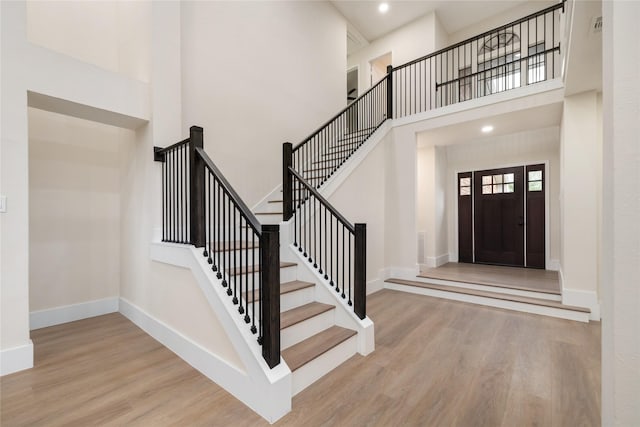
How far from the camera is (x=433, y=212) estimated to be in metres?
6.04

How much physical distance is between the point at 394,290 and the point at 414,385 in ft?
9.00

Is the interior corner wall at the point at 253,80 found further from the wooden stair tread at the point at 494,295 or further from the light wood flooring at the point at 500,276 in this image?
the light wood flooring at the point at 500,276

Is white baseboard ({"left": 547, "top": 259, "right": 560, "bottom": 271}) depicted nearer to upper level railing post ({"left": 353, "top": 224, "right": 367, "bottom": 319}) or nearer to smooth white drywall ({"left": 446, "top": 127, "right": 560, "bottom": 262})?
smooth white drywall ({"left": 446, "top": 127, "right": 560, "bottom": 262})

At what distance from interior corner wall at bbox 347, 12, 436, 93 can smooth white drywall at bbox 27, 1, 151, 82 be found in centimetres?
544

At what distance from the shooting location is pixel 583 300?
3469 millimetres

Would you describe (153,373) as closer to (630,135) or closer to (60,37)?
(630,135)

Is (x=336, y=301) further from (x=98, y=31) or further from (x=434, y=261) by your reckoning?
(x=98, y=31)

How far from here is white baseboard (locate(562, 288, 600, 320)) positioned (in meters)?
3.41

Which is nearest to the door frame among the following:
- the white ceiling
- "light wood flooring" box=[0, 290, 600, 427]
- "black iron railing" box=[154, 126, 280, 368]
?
"light wood flooring" box=[0, 290, 600, 427]

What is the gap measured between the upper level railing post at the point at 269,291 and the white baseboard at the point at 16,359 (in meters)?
2.12

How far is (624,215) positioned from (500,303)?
11.6 feet

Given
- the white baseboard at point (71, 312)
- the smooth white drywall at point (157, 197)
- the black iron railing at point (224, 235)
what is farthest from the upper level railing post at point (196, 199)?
the white baseboard at point (71, 312)

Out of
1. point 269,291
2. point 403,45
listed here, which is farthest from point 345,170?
point 403,45

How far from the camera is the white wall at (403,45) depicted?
6.18 metres
